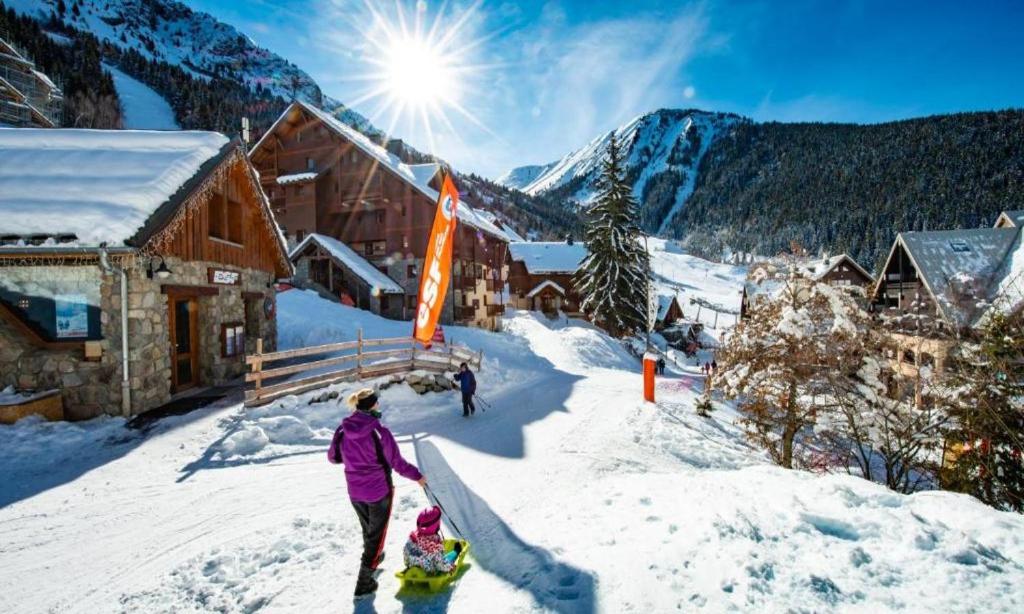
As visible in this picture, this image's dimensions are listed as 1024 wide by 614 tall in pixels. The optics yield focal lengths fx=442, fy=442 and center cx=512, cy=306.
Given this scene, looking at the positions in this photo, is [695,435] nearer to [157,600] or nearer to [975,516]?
[975,516]

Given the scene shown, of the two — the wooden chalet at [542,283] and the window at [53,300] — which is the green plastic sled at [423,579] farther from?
the wooden chalet at [542,283]

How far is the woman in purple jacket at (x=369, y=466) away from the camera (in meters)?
4.18

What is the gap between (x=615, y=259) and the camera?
110ft

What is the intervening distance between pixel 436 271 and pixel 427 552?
368 inches

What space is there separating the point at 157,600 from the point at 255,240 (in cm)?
1313

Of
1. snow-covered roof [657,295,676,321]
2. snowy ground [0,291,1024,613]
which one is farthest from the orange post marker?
snow-covered roof [657,295,676,321]

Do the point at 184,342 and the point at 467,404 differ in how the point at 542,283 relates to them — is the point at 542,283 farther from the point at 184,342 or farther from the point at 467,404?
the point at 184,342

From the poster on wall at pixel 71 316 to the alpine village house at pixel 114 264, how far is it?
0.07ft

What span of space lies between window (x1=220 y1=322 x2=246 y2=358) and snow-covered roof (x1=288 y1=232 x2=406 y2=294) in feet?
34.8

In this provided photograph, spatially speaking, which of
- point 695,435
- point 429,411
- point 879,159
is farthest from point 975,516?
point 879,159

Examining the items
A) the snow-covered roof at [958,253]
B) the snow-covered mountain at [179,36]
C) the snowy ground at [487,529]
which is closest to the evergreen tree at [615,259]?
the snow-covered roof at [958,253]

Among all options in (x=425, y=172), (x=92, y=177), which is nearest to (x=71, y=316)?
(x=92, y=177)

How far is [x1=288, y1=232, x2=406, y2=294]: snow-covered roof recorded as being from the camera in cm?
2473

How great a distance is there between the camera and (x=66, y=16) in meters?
104
